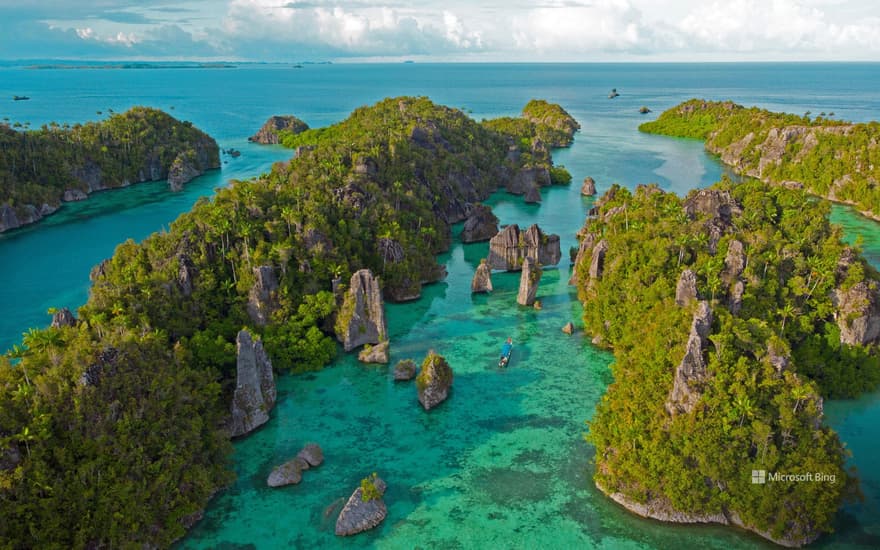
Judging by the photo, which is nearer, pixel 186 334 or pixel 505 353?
pixel 186 334

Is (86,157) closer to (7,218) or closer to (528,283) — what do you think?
(7,218)

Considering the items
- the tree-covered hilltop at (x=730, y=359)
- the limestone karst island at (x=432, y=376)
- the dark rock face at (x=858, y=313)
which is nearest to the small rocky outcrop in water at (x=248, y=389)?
the limestone karst island at (x=432, y=376)

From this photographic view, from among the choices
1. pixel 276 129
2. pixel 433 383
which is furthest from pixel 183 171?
pixel 433 383

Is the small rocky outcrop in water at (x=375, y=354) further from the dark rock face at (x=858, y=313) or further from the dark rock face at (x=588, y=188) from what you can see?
the dark rock face at (x=588, y=188)

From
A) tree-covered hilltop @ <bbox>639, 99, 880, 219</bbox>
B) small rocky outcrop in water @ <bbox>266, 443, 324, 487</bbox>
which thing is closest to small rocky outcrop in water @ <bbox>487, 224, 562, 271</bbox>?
small rocky outcrop in water @ <bbox>266, 443, 324, 487</bbox>

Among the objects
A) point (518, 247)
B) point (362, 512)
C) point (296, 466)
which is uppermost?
point (518, 247)

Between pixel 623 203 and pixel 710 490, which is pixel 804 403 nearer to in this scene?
pixel 710 490

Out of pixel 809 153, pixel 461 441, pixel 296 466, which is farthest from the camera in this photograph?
pixel 809 153

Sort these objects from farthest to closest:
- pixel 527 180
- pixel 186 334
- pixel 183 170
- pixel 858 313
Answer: pixel 183 170, pixel 527 180, pixel 186 334, pixel 858 313
